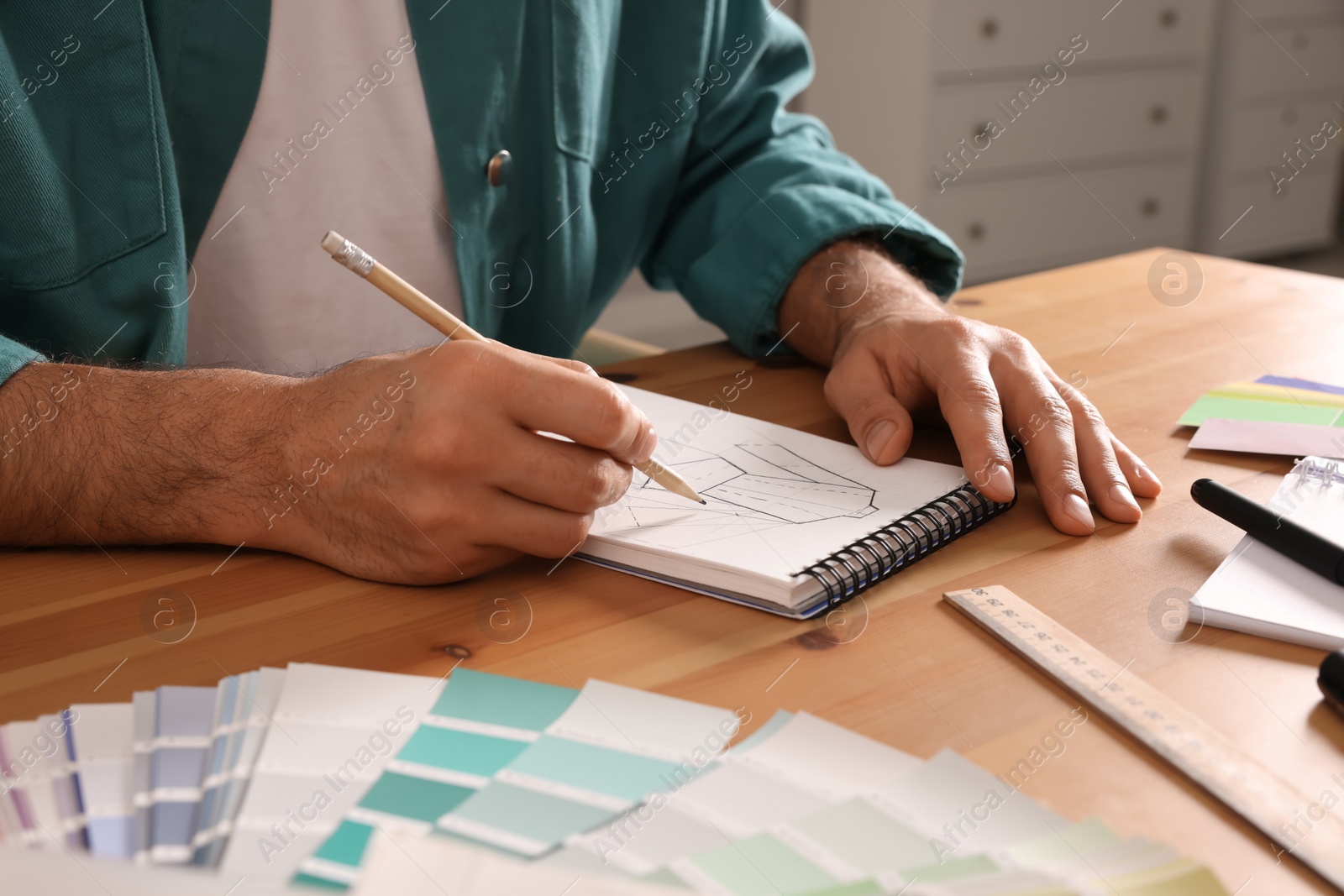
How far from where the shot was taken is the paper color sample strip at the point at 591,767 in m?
0.42

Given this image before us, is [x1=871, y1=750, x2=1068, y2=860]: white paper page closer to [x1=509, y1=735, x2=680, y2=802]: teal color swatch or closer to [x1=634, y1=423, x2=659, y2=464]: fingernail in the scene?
[x1=509, y1=735, x2=680, y2=802]: teal color swatch

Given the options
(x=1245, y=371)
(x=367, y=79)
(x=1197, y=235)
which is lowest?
(x=1197, y=235)

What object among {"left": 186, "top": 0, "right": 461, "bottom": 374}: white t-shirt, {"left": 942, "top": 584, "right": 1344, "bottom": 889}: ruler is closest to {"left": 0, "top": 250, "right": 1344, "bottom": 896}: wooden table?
{"left": 942, "top": 584, "right": 1344, "bottom": 889}: ruler

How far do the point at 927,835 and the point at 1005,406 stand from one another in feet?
1.43

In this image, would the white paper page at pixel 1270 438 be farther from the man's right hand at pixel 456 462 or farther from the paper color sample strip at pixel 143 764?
the paper color sample strip at pixel 143 764

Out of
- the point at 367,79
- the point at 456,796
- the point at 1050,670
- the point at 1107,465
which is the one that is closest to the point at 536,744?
the point at 456,796

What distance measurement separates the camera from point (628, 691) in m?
0.52

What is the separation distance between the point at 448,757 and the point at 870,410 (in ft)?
1.46

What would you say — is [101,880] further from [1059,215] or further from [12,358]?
[1059,215]

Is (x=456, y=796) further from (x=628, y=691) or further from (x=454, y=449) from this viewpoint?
(x=454, y=449)

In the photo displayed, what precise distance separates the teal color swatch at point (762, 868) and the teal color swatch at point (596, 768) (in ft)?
0.15

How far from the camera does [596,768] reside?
46 centimetres

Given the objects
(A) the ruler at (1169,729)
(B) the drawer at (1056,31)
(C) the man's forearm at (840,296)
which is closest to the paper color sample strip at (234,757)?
(A) the ruler at (1169,729)

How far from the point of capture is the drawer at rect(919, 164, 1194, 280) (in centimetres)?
325
